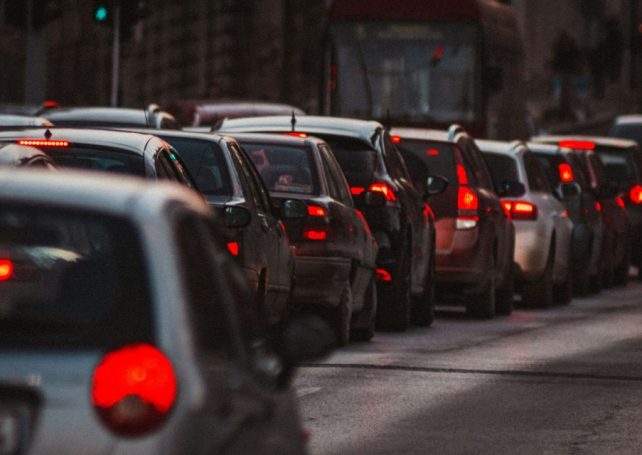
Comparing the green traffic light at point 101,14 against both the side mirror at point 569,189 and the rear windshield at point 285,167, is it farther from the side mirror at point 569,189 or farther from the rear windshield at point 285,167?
the rear windshield at point 285,167

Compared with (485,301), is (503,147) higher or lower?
higher

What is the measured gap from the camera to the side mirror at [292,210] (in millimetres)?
14688

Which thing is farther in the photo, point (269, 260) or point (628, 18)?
point (628, 18)

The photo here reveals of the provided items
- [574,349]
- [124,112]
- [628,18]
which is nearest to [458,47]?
[124,112]

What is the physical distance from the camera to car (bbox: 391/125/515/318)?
66.7 ft

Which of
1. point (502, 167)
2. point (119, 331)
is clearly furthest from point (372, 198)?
point (119, 331)

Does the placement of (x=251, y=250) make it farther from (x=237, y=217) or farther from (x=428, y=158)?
(x=428, y=158)

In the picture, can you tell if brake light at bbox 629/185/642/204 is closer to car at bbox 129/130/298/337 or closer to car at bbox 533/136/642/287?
car at bbox 533/136/642/287

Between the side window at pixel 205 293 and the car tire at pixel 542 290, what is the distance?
18.1 meters

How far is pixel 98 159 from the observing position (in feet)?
38.0

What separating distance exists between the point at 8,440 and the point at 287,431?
1.14 metres

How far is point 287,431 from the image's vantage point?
5867mm

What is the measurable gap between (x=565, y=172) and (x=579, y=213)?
54cm

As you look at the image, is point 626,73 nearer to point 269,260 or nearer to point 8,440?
point 269,260
